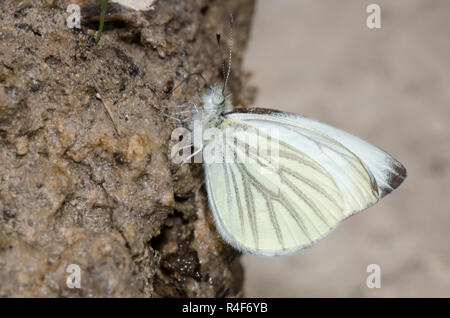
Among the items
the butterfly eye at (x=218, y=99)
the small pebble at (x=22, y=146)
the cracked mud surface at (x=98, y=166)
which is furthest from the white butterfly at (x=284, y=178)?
the small pebble at (x=22, y=146)

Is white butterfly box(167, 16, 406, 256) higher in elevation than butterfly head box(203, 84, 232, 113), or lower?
lower

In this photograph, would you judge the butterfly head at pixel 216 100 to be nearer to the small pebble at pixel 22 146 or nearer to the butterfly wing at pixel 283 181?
the butterfly wing at pixel 283 181

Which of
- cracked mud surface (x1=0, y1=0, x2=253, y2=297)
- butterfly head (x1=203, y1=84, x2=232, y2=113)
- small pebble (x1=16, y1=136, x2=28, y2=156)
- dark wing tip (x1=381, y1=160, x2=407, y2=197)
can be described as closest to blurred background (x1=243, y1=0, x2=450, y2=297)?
dark wing tip (x1=381, y1=160, x2=407, y2=197)

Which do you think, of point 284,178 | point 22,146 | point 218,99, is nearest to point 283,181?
point 284,178

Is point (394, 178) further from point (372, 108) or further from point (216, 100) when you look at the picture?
point (372, 108)

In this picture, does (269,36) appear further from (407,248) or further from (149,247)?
(149,247)

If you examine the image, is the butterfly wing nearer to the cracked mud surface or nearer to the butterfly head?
the butterfly head
